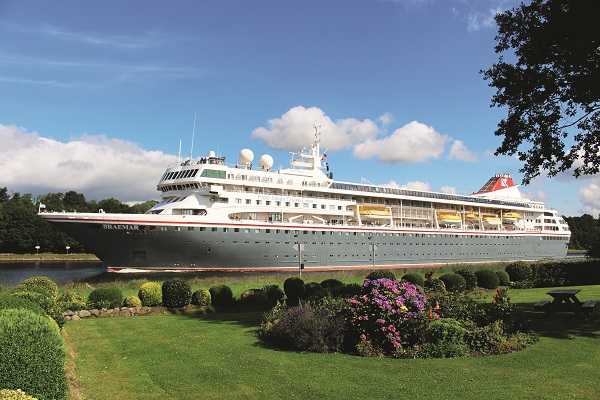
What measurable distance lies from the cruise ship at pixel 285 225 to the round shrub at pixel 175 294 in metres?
15.3

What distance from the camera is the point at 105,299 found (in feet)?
46.1

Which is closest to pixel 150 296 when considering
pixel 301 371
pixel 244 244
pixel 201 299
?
pixel 201 299

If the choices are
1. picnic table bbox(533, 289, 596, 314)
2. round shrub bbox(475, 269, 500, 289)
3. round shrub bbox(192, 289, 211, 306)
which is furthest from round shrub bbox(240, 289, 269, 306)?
round shrub bbox(475, 269, 500, 289)

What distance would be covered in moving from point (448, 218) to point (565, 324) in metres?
39.3

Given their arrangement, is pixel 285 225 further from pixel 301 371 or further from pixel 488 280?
pixel 301 371

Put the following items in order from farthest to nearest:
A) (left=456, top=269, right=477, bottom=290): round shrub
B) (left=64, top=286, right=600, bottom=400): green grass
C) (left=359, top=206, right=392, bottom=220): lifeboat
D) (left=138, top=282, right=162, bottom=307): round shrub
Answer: (left=359, top=206, right=392, bottom=220): lifeboat
(left=456, top=269, right=477, bottom=290): round shrub
(left=138, top=282, right=162, bottom=307): round shrub
(left=64, top=286, right=600, bottom=400): green grass

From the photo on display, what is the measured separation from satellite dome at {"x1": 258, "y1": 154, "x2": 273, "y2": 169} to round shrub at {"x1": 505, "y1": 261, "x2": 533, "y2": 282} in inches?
895

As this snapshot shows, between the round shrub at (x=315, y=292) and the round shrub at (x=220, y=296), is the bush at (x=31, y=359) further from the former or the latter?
the round shrub at (x=220, y=296)

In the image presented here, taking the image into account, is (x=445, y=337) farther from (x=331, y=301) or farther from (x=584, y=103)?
(x=584, y=103)

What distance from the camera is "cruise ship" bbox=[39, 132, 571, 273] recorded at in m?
32.3

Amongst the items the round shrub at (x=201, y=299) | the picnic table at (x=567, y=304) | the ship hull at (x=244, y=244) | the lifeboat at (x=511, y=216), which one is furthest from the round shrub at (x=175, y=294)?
the lifeboat at (x=511, y=216)

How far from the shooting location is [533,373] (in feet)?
23.8

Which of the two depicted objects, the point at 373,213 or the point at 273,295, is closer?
the point at 273,295

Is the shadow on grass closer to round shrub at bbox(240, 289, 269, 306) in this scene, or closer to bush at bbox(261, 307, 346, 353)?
bush at bbox(261, 307, 346, 353)
